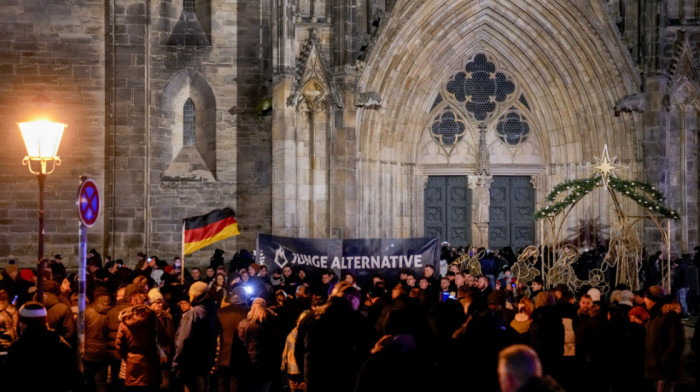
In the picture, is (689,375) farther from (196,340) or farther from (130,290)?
(130,290)

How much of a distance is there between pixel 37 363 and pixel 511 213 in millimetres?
19149

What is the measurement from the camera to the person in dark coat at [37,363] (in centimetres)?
698

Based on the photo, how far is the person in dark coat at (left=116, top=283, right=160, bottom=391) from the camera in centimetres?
936

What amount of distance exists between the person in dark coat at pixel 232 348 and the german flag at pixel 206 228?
673 centimetres

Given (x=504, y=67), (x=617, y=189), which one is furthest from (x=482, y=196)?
(x=617, y=189)

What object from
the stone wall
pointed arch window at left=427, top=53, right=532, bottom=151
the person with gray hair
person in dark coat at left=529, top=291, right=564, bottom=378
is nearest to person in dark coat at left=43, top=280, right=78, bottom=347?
person in dark coat at left=529, top=291, right=564, bottom=378

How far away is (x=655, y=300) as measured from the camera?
33.2 feet

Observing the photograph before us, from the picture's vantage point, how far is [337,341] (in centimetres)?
815

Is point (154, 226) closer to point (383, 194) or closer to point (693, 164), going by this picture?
point (383, 194)

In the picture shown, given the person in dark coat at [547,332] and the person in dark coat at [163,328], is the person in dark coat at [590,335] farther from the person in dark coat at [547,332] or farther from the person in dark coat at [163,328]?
the person in dark coat at [163,328]

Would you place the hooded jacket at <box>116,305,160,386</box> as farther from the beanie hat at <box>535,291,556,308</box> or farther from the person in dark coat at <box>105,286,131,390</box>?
the beanie hat at <box>535,291,556,308</box>

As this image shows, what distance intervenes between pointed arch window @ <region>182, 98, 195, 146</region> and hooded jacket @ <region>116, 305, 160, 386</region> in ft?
48.3

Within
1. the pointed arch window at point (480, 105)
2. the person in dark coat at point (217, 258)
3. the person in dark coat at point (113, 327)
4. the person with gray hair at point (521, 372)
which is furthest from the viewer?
the pointed arch window at point (480, 105)

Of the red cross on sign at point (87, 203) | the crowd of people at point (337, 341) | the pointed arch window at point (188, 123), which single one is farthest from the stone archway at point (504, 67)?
the red cross on sign at point (87, 203)
